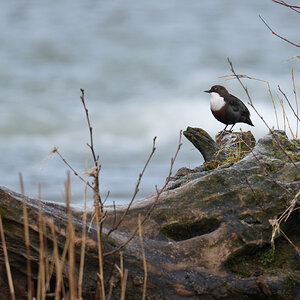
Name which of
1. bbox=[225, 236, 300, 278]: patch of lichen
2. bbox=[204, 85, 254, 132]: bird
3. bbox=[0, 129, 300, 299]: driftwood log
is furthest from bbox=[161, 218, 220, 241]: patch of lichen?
bbox=[204, 85, 254, 132]: bird

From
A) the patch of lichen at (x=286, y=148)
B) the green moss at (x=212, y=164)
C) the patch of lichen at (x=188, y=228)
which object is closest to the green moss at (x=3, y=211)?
the patch of lichen at (x=188, y=228)

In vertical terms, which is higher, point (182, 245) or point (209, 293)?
point (182, 245)

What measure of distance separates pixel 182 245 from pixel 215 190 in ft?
1.67

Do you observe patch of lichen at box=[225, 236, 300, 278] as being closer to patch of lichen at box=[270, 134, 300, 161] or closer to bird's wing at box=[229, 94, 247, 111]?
patch of lichen at box=[270, 134, 300, 161]

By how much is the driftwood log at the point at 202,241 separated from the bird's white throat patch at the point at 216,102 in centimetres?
461

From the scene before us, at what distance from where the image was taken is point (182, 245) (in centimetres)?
358

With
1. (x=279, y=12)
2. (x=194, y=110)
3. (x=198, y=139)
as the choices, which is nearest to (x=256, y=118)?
(x=194, y=110)

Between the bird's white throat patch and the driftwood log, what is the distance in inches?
182

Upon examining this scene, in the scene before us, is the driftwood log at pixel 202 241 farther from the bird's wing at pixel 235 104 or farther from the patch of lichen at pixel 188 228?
the bird's wing at pixel 235 104

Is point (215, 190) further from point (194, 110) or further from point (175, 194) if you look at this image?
point (194, 110)

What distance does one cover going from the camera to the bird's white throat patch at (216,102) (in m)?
8.74

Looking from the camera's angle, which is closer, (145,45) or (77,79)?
(77,79)

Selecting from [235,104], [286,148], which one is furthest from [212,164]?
[235,104]

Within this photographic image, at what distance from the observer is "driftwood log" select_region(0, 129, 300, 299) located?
129 inches
